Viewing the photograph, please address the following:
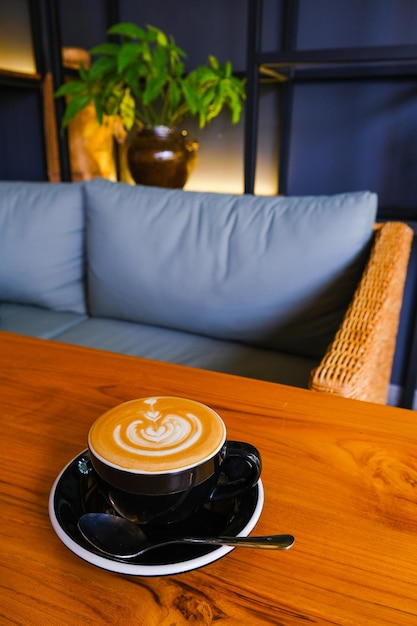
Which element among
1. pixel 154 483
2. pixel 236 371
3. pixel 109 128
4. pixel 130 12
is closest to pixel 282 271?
pixel 236 371

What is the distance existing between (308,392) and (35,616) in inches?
16.0

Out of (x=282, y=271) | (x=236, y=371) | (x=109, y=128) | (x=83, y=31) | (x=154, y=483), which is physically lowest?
(x=236, y=371)

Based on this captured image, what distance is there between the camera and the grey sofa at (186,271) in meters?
1.30

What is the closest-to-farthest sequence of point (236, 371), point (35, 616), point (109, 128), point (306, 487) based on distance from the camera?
point (35, 616) → point (306, 487) → point (236, 371) → point (109, 128)

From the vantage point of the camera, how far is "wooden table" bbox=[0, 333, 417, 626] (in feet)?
1.20

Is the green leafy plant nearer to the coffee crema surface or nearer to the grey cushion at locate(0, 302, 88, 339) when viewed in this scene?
the grey cushion at locate(0, 302, 88, 339)

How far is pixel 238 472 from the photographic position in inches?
17.8

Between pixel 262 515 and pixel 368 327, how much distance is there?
19.9 inches

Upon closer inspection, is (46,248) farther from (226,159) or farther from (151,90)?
Answer: (226,159)

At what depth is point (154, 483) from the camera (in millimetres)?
385

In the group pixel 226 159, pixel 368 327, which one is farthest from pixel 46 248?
pixel 368 327

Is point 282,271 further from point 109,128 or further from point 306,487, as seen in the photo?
point 109,128

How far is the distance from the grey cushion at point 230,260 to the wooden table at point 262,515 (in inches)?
26.1

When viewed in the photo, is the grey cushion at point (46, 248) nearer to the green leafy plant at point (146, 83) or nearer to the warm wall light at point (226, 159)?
the green leafy plant at point (146, 83)
